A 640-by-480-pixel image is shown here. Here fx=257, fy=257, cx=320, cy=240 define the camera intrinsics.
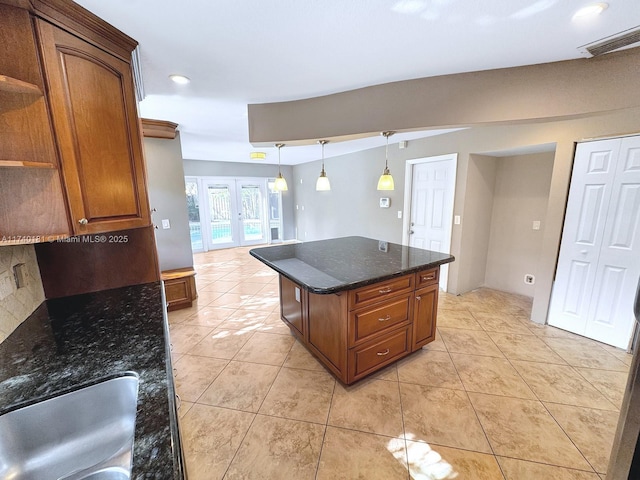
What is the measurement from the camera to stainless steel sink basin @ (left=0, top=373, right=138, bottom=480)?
32.2 inches

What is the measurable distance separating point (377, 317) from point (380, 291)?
21 centimetres

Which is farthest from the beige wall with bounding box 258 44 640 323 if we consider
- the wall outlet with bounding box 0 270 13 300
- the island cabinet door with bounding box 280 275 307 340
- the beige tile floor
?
the wall outlet with bounding box 0 270 13 300

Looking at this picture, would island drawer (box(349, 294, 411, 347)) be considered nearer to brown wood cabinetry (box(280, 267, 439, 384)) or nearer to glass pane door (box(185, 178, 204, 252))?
brown wood cabinetry (box(280, 267, 439, 384))

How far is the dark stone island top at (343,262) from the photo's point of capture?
1785 millimetres

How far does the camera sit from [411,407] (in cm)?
181

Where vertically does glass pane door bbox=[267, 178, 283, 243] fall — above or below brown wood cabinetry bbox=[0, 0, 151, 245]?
below

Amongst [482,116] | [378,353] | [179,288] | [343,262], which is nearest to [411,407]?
[378,353]

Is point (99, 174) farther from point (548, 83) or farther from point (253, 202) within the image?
point (253, 202)

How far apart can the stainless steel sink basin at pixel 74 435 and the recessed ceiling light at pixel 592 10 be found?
2.44 metres

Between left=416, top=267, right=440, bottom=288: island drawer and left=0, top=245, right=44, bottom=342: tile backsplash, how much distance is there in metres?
2.45

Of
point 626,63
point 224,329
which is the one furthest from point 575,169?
point 224,329

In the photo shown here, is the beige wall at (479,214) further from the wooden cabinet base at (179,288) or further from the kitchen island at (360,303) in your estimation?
the wooden cabinet base at (179,288)

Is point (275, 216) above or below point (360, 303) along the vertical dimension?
above

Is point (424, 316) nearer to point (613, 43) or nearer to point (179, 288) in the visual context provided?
point (613, 43)
